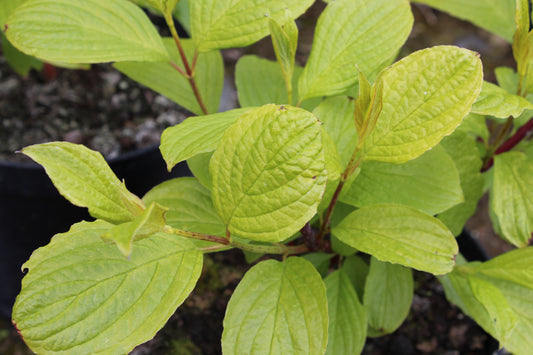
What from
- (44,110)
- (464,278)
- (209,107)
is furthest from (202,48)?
(44,110)

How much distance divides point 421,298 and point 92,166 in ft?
2.91

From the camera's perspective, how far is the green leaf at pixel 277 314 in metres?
0.55

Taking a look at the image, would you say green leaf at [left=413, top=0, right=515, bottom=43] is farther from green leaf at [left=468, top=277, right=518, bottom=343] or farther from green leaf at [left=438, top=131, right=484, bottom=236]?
green leaf at [left=468, top=277, right=518, bottom=343]

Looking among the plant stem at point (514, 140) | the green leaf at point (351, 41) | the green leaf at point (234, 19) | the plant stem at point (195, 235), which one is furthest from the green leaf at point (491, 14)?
the plant stem at point (195, 235)

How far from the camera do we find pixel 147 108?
1.45m

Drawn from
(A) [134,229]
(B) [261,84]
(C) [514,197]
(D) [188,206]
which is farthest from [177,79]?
(C) [514,197]

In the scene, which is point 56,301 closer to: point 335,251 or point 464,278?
point 335,251

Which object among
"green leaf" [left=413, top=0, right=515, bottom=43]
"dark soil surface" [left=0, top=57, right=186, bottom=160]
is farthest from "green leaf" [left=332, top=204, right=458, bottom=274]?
"dark soil surface" [left=0, top=57, right=186, bottom=160]

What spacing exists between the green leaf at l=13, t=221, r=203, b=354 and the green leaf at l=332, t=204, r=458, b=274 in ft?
0.71

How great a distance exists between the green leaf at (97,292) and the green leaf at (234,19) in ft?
1.01

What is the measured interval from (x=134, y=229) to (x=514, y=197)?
2.05 feet

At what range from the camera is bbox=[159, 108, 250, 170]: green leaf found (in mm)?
549

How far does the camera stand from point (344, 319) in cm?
77

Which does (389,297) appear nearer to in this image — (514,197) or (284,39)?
(514,197)
